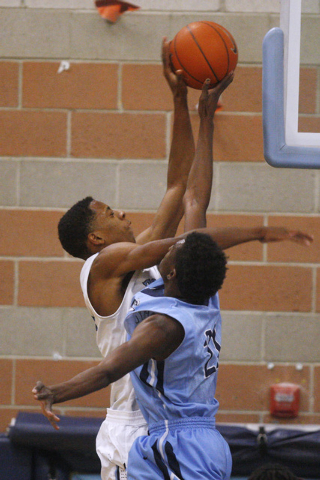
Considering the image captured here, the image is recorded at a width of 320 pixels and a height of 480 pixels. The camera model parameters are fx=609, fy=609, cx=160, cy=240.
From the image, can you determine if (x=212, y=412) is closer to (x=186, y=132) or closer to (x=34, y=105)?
(x=186, y=132)

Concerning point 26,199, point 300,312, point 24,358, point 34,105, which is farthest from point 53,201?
point 300,312

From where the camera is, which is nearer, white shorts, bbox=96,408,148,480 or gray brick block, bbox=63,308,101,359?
white shorts, bbox=96,408,148,480

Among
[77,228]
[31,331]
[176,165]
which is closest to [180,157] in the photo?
[176,165]

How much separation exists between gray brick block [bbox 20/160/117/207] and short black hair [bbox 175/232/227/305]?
74.5 inches

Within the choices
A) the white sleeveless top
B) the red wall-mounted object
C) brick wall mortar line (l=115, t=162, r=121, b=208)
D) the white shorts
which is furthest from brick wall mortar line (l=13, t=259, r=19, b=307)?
the red wall-mounted object

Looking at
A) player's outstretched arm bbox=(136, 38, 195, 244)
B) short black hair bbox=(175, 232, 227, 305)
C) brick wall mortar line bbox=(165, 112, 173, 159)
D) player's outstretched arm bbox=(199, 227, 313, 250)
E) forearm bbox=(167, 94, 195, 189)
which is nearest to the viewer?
short black hair bbox=(175, 232, 227, 305)

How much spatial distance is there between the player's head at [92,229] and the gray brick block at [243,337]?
129 centimetres

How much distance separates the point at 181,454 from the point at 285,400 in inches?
72.0

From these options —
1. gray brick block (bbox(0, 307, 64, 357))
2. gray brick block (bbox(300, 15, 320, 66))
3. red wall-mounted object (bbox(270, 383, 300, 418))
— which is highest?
gray brick block (bbox(300, 15, 320, 66))

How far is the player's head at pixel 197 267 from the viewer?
2.11 m

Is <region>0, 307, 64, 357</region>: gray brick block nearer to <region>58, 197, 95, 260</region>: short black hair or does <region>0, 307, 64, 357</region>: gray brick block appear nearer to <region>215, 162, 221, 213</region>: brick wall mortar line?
<region>58, 197, 95, 260</region>: short black hair

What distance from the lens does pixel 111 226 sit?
2920 mm

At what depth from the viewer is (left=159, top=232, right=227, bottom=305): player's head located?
2.11 meters

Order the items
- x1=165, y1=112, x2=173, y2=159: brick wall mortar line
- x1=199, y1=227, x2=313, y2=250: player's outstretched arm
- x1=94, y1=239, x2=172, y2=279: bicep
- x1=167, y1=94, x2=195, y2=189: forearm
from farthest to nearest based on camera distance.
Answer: x1=165, y1=112, x2=173, y2=159: brick wall mortar line, x1=167, y1=94, x2=195, y2=189: forearm, x1=94, y1=239, x2=172, y2=279: bicep, x1=199, y1=227, x2=313, y2=250: player's outstretched arm
